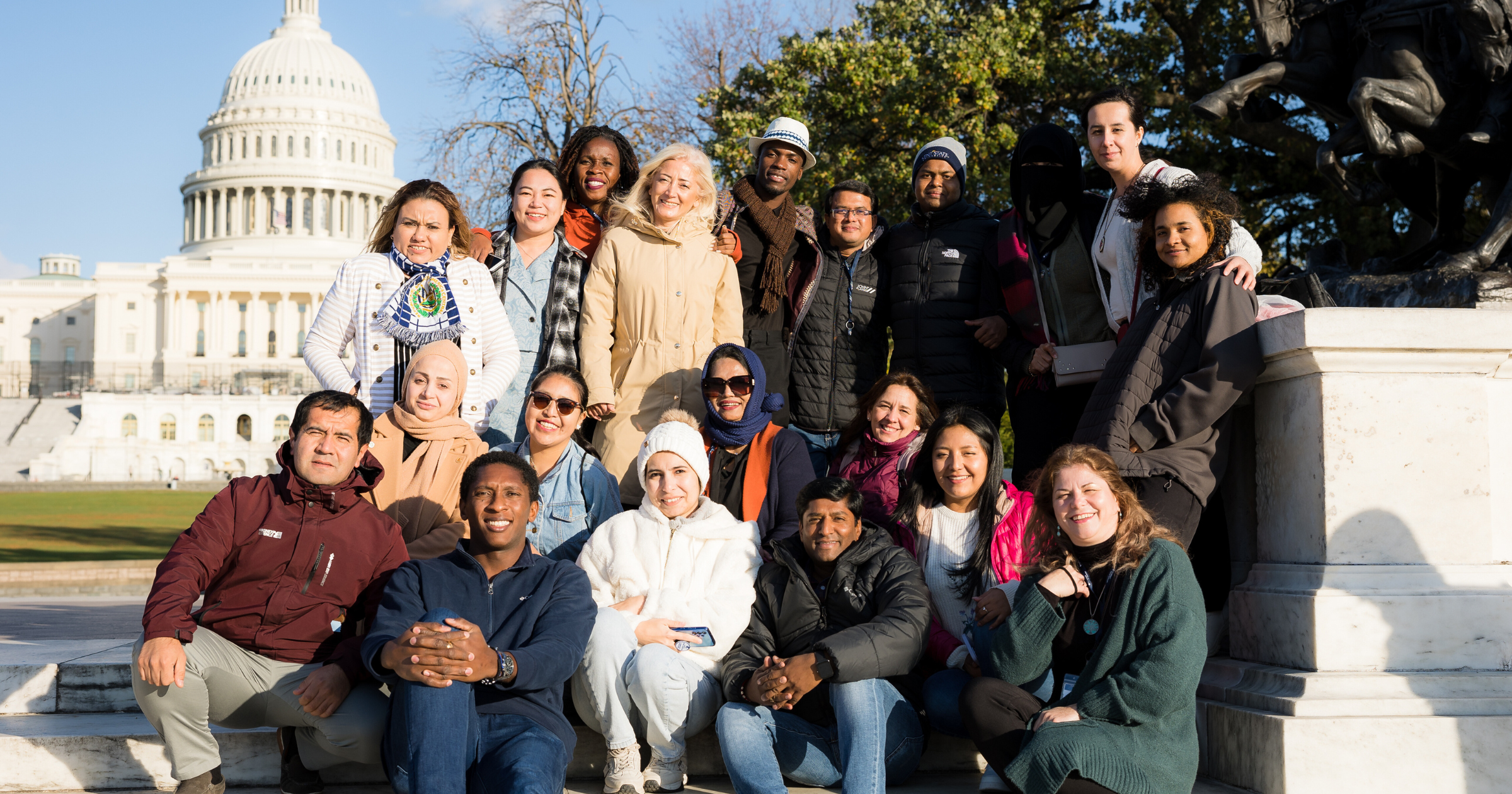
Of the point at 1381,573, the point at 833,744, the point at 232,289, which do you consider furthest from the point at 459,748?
the point at 232,289

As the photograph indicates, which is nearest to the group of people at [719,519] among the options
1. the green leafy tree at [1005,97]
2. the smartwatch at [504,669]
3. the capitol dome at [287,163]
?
the smartwatch at [504,669]

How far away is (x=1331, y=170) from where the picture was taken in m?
6.45

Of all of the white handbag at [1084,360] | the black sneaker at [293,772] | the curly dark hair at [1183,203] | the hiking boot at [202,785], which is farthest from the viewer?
the white handbag at [1084,360]

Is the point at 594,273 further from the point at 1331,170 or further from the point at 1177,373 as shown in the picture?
the point at 1331,170

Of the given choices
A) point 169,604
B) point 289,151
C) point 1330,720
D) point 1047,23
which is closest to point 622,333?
point 169,604

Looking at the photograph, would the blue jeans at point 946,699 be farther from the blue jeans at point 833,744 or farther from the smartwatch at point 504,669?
the smartwatch at point 504,669

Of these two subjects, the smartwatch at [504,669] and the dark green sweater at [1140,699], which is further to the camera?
the smartwatch at [504,669]

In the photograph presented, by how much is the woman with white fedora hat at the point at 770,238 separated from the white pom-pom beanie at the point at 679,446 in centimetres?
121

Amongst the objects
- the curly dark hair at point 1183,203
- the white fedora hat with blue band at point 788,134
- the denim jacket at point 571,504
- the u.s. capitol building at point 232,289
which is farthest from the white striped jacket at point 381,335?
the u.s. capitol building at point 232,289

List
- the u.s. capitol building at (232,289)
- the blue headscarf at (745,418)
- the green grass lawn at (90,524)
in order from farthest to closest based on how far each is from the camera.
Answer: the u.s. capitol building at (232,289) → the green grass lawn at (90,524) → the blue headscarf at (745,418)

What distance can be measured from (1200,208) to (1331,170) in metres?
2.98

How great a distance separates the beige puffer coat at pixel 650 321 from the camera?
5.08 metres

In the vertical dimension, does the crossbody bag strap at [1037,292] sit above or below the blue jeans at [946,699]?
above

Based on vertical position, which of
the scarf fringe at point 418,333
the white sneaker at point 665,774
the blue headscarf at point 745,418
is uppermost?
the scarf fringe at point 418,333
